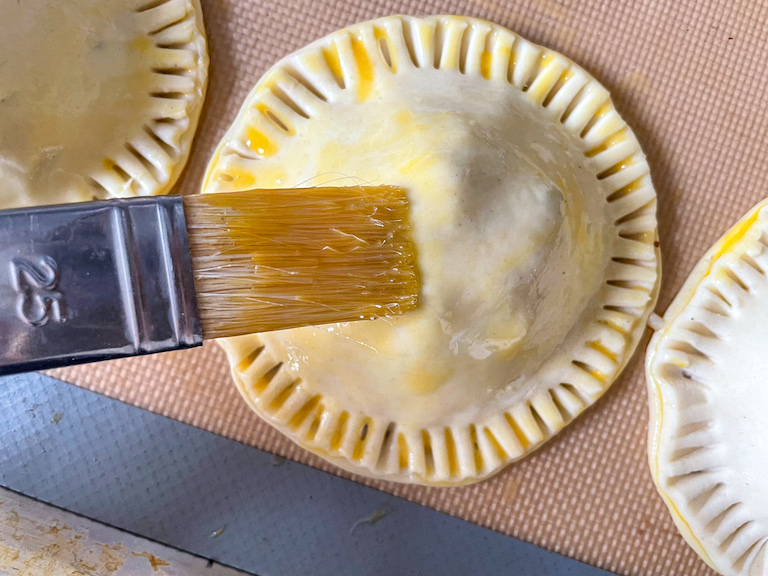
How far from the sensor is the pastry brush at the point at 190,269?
2.18 ft

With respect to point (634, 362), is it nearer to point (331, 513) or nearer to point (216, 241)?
point (331, 513)

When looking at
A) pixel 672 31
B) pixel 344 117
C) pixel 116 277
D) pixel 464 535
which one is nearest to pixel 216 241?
pixel 116 277

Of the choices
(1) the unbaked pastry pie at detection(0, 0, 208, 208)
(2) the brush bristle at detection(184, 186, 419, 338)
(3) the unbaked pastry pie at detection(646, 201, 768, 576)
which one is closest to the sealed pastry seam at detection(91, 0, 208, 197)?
(1) the unbaked pastry pie at detection(0, 0, 208, 208)

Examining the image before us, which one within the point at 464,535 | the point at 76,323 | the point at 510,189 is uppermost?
the point at 510,189

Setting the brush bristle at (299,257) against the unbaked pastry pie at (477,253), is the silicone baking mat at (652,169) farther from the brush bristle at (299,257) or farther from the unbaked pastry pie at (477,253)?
the brush bristle at (299,257)

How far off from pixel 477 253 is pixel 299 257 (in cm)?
23

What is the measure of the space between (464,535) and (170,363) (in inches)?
21.8

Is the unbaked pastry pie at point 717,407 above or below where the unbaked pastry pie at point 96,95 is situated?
below

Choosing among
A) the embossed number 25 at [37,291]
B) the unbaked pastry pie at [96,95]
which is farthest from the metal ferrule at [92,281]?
the unbaked pastry pie at [96,95]

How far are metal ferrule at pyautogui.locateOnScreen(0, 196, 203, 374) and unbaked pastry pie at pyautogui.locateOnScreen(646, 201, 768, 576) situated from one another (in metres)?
0.76

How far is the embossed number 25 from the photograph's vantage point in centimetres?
66

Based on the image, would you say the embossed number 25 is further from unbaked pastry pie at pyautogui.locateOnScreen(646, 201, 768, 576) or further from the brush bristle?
unbaked pastry pie at pyautogui.locateOnScreen(646, 201, 768, 576)

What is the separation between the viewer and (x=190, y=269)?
0.72 metres

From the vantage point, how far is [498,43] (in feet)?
3.45
